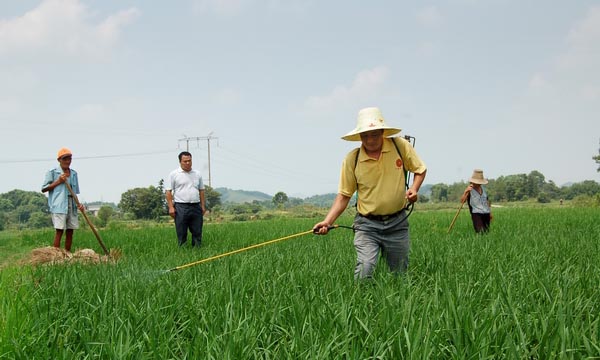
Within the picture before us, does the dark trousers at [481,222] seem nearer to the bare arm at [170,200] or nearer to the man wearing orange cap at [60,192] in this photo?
the bare arm at [170,200]

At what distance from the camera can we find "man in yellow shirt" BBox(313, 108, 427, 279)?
11.6ft

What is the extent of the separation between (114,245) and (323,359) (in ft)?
27.1

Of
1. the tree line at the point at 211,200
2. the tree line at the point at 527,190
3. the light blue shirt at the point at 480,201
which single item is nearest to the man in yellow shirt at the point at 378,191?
the light blue shirt at the point at 480,201

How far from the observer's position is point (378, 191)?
358 cm

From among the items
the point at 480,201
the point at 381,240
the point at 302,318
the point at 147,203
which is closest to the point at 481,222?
the point at 480,201

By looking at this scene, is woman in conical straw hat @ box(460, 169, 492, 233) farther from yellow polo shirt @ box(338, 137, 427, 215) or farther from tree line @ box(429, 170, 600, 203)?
tree line @ box(429, 170, 600, 203)

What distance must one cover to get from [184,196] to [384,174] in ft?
14.6

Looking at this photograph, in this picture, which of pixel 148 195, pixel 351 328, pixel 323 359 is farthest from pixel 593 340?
pixel 148 195

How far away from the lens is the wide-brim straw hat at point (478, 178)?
26.0 feet

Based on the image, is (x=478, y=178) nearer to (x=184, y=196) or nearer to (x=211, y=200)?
(x=184, y=196)

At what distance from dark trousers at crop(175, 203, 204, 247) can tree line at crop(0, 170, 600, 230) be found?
32651 mm

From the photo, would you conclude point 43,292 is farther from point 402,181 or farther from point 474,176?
point 474,176

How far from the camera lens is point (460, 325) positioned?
1.98 m

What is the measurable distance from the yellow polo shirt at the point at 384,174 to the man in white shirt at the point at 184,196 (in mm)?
4177
